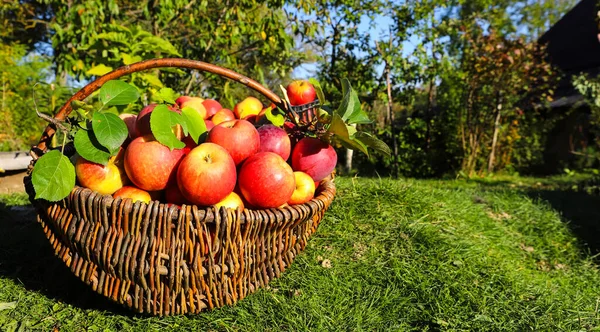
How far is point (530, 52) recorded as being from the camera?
771cm

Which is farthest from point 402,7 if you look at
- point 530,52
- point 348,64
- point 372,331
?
point 372,331

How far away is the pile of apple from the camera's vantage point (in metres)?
1.49

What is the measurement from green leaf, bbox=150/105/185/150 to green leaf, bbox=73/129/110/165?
0.21 metres

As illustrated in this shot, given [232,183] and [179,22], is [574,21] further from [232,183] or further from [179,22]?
[232,183]

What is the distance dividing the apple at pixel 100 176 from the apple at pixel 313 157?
2.48 feet

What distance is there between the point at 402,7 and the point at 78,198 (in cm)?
695

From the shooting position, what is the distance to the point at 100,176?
1.54 metres

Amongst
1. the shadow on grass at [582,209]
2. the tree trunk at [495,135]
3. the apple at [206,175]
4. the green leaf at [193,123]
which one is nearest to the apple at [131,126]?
the green leaf at [193,123]

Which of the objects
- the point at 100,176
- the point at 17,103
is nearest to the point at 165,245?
the point at 100,176

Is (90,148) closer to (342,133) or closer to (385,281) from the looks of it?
(342,133)

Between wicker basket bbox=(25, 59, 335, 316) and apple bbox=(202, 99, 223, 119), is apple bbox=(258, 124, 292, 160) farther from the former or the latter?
apple bbox=(202, 99, 223, 119)

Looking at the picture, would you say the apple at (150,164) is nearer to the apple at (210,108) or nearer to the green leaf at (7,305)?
the apple at (210,108)

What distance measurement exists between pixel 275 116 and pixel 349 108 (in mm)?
425

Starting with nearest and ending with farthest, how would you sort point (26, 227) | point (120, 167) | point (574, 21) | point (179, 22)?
point (120, 167)
point (26, 227)
point (179, 22)
point (574, 21)
